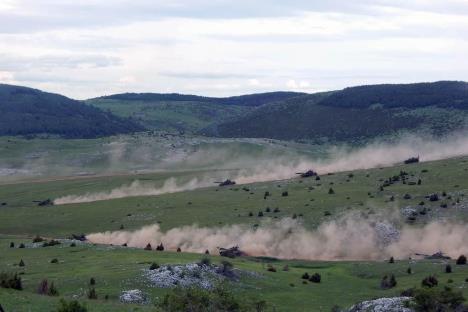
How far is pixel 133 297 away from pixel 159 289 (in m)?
3.30

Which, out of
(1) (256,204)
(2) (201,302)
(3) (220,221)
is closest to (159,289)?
(2) (201,302)

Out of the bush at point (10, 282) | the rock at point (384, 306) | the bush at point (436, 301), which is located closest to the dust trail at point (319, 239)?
the rock at point (384, 306)

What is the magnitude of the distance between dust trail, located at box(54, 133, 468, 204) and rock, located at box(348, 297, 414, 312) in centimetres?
7522

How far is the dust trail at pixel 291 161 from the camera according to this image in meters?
121

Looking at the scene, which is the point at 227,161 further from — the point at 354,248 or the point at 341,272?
the point at 341,272

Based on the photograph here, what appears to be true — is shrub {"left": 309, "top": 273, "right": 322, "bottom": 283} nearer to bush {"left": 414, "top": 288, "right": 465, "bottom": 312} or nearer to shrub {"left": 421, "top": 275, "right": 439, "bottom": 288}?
shrub {"left": 421, "top": 275, "right": 439, "bottom": 288}

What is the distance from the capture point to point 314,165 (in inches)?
5704

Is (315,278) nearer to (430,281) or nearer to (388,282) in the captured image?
(388,282)

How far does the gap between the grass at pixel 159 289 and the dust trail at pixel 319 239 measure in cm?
585

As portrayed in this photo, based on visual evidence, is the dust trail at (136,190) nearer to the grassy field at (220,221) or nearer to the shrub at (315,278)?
the grassy field at (220,221)

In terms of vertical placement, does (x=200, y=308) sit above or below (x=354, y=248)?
above

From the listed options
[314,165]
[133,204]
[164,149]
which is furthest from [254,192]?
[164,149]

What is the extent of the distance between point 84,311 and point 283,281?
74.0 ft

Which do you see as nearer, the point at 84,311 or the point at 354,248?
the point at 84,311
